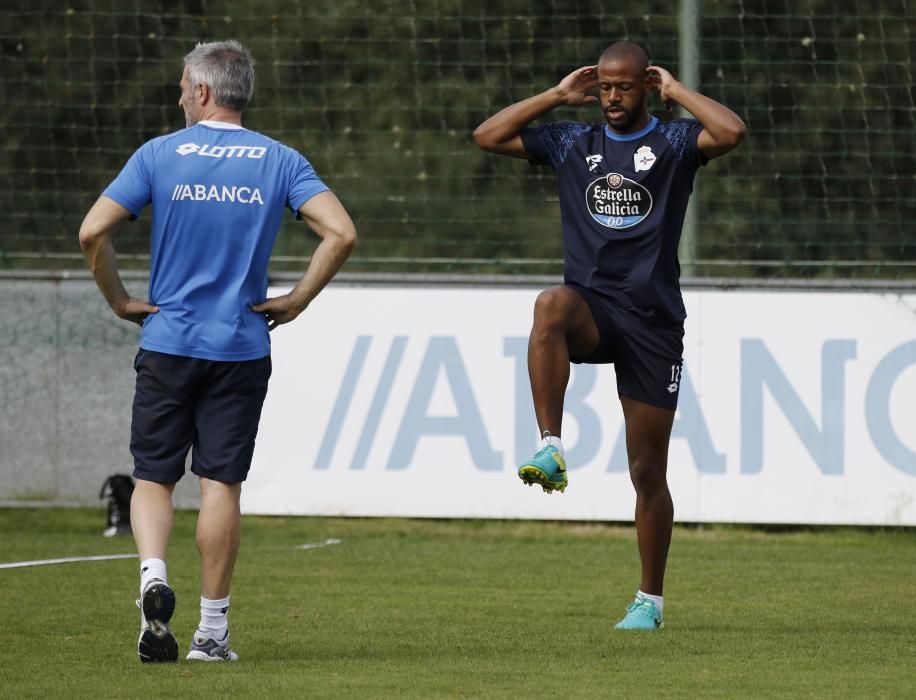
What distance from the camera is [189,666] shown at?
511cm

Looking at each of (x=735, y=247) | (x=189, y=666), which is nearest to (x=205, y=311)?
(x=189, y=666)

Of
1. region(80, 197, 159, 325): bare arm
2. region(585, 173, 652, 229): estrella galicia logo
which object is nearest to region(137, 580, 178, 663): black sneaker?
region(80, 197, 159, 325): bare arm

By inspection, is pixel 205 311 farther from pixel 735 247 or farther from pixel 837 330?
pixel 735 247

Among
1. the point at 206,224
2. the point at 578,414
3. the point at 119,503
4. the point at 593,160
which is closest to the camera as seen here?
the point at 206,224

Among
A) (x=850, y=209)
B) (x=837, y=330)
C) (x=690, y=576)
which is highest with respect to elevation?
(x=850, y=209)

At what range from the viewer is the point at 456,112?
1123 cm

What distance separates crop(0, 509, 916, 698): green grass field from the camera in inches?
195

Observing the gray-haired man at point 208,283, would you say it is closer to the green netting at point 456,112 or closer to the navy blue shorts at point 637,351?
the navy blue shorts at point 637,351

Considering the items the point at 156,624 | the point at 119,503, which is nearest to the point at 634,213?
the point at 156,624

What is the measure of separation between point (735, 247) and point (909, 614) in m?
4.37

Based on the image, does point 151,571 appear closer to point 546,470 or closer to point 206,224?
point 206,224

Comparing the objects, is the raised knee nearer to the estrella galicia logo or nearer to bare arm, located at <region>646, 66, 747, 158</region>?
the estrella galicia logo

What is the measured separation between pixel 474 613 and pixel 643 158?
1878mm

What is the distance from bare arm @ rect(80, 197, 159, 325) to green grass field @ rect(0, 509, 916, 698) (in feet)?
3.58
